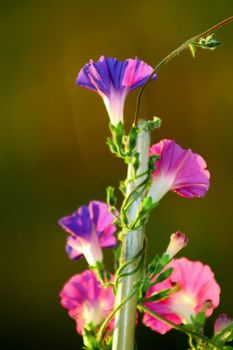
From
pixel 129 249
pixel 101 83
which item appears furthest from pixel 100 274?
pixel 101 83

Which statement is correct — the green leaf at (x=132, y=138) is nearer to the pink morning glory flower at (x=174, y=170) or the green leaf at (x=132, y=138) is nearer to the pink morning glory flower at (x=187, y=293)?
the pink morning glory flower at (x=174, y=170)

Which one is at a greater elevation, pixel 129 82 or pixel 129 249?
pixel 129 82

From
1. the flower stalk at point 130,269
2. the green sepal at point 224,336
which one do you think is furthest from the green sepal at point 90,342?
the green sepal at point 224,336

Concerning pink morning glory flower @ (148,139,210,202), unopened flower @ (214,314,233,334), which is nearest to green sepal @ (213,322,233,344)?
unopened flower @ (214,314,233,334)

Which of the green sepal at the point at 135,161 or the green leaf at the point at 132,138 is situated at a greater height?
the green leaf at the point at 132,138

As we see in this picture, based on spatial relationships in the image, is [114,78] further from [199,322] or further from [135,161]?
[199,322]

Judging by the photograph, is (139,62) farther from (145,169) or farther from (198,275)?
(198,275)

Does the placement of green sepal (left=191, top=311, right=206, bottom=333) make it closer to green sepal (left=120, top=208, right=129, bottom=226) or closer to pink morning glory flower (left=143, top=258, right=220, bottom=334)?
pink morning glory flower (left=143, top=258, right=220, bottom=334)
